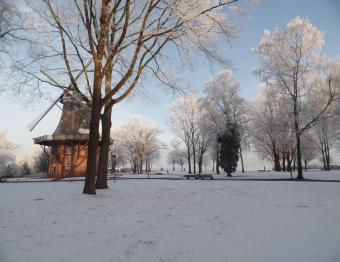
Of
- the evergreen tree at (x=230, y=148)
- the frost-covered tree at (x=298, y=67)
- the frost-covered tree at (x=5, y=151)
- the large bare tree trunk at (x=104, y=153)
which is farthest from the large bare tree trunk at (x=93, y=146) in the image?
the frost-covered tree at (x=5, y=151)

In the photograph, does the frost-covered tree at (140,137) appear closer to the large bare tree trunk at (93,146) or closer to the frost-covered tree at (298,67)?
the frost-covered tree at (298,67)

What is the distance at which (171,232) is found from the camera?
6590 mm

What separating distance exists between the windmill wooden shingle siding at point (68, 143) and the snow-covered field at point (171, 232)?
3008 cm

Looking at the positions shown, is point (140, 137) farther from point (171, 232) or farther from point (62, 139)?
point (171, 232)

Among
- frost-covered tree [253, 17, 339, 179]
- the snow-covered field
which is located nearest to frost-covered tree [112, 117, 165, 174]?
frost-covered tree [253, 17, 339, 179]

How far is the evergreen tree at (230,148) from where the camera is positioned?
120 ft

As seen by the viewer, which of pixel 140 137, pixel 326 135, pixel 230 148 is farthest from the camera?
pixel 140 137

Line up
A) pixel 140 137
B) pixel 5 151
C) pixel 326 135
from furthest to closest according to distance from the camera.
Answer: pixel 5 151, pixel 140 137, pixel 326 135

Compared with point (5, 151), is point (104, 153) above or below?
below

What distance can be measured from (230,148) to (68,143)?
23861 millimetres

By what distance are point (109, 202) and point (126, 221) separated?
329 cm

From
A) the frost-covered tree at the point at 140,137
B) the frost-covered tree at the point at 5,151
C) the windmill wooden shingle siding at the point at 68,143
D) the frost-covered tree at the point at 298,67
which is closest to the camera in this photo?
the frost-covered tree at the point at 298,67

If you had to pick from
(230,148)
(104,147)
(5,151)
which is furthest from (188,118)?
(5,151)

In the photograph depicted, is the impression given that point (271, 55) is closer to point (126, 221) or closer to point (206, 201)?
point (206, 201)
